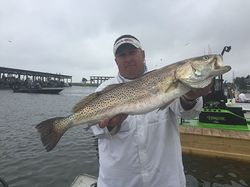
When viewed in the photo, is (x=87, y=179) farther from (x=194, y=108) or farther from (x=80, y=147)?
(x=80, y=147)

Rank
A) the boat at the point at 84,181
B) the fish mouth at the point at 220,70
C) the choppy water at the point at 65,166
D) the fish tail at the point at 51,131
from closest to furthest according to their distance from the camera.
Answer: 1. the fish mouth at the point at 220,70
2. the fish tail at the point at 51,131
3. the boat at the point at 84,181
4. the choppy water at the point at 65,166

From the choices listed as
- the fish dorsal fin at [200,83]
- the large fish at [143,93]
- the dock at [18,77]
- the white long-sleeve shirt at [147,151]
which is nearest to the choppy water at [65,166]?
the white long-sleeve shirt at [147,151]

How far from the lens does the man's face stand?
361cm

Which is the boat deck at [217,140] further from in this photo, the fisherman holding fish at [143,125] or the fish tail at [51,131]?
the fish tail at [51,131]

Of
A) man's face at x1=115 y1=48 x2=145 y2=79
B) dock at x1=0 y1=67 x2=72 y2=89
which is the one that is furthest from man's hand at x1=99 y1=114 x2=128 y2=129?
dock at x1=0 y1=67 x2=72 y2=89

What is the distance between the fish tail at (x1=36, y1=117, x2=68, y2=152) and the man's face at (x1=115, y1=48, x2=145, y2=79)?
3.34 ft

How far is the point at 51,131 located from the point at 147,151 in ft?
3.94

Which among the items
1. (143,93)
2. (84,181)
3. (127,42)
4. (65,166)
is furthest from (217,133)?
(143,93)

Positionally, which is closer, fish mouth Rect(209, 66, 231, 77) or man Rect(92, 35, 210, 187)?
fish mouth Rect(209, 66, 231, 77)

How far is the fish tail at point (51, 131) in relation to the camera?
11.3 feet

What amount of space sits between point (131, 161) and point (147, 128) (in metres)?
0.41

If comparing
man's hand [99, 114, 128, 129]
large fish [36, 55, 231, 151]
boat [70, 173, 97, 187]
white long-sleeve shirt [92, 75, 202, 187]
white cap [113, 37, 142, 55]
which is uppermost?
white cap [113, 37, 142, 55]

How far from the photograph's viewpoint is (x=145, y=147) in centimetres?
315

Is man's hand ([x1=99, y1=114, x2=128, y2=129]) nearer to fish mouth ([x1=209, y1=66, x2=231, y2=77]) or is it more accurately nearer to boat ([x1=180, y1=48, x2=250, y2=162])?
fish mouth ([x1=209, y1=66, x2=231, y2=77])
